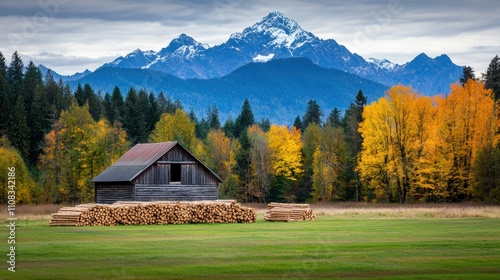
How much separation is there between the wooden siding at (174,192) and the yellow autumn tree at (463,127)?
3052 cm

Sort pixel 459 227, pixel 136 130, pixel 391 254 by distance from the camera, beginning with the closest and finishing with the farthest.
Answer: pixel 391 254 → pixel 459 227 → pixel 136 130

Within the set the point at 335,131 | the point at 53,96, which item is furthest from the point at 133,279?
the point at 53,96

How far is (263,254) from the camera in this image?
26.9 metres

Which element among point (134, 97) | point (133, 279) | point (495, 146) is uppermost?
point (134, 97)

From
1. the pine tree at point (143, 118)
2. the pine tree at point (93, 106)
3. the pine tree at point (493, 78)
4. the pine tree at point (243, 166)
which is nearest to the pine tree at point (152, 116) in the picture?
the pine tree at point (143, 118)

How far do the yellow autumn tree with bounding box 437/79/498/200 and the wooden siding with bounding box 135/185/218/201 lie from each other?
100 feet

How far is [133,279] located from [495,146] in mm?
68680

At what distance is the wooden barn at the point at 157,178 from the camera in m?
64.8

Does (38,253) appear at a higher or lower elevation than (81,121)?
lower

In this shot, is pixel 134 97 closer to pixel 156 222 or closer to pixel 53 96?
pixel 53 96

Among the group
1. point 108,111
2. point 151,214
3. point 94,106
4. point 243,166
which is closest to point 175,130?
point 243,166

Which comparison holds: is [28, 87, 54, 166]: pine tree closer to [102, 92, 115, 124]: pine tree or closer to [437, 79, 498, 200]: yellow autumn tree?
[102, 92, 115, 124]: pine tree

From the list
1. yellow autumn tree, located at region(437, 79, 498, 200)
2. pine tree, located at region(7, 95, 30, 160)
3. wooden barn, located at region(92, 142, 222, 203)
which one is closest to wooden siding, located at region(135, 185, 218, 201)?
wooden barn, located at region(92, 142, 222, 203)

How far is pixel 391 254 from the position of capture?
26.6 m
